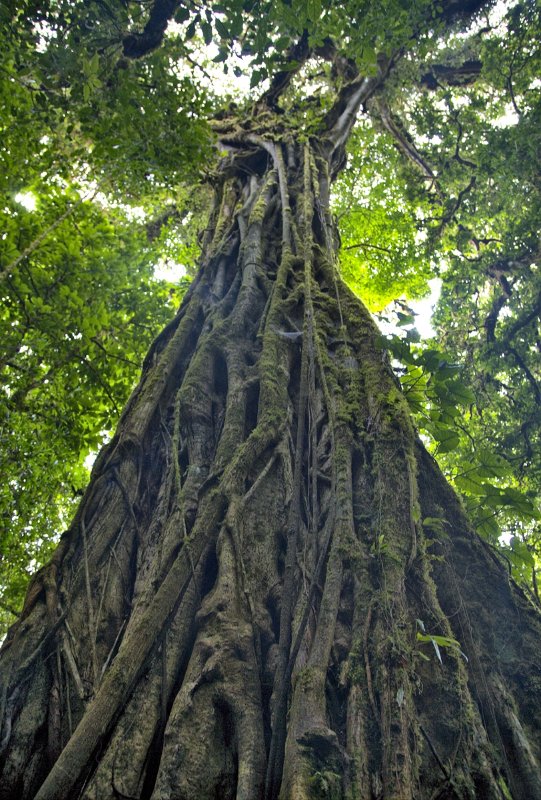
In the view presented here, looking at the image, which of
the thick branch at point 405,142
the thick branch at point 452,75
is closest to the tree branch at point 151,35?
the thick branch at point 405,142

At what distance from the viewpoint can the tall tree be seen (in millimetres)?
1797

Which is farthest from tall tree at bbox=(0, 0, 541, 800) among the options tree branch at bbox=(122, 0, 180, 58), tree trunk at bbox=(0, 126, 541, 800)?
tree branch at bbox=(122, 0, 180, 58)

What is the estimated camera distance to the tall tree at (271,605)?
1.80 metres

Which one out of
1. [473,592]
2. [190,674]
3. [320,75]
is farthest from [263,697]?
[320,75]

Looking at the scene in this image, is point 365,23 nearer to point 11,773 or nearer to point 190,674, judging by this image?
point 190,674

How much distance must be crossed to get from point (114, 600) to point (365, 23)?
4814mm

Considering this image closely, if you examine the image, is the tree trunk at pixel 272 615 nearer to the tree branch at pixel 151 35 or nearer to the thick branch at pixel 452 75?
the tree branch at pixel 151 35

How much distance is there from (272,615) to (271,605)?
55 millimetres

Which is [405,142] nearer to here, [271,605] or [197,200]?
[197,200]

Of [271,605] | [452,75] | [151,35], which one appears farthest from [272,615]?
[452,75]

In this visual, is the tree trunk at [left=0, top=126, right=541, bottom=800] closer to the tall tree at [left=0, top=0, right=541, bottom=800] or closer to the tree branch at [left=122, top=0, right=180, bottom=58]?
the tall tree at [left=0, top=0, right=541, bottom=800]

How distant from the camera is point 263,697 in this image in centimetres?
205

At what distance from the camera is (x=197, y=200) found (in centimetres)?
849

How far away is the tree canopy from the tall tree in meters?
0.40
